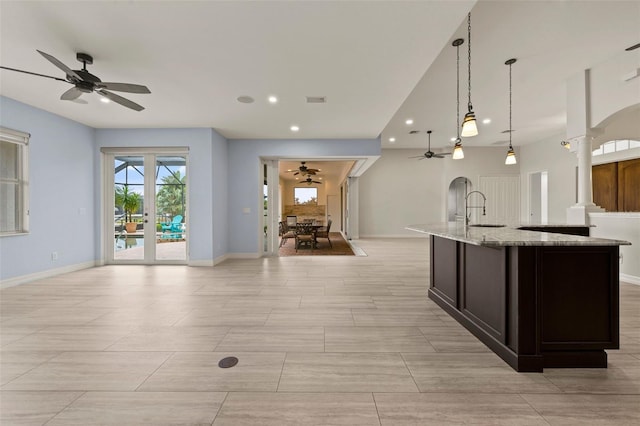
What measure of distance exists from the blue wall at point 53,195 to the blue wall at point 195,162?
63cm

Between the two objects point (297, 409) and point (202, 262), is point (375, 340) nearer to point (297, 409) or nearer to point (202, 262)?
point (297, 409)

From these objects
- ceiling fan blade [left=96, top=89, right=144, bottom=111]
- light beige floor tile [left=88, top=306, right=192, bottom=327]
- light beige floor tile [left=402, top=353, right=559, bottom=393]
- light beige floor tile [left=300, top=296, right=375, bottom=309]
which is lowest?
light beige floor tile [left=402, top=353, right=559, bottom=393]

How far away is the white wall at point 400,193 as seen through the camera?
1027cm

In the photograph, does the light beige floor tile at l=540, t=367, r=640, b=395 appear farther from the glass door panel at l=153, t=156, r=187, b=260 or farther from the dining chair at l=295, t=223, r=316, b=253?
the dining chair at l=295, t=223, r=316, b=253

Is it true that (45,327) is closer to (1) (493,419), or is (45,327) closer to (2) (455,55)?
(1) (493,419)

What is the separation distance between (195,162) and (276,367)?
478 cm

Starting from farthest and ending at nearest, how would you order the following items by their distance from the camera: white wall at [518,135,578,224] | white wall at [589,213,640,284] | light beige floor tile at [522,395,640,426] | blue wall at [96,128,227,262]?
1. white wall at [518,135,578,224]
2. blue wall at [96,128,227,262]
3. white wall at [589,213,640,284]
4. light beige floor tile at [522,395,640,426]

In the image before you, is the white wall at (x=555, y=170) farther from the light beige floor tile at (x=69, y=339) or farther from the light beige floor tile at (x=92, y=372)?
the light beige floor tile at (x=69, y=339)

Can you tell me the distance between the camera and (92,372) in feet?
6.56

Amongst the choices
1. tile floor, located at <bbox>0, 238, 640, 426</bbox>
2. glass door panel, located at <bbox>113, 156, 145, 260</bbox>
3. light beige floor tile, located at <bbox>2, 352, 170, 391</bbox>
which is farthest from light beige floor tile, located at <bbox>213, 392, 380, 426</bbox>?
glass door panel, located at <bbox>113, 156, 145, 260</bbox>

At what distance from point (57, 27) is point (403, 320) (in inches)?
169

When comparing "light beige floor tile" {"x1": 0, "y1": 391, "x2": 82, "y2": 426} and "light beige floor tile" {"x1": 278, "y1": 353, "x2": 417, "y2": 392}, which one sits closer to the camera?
"light beige floor tile" {"x1": 0, "y1": 391, "x2": 82, "y2": 426}

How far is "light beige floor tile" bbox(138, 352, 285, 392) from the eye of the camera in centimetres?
183

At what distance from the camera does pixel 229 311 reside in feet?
10.5
